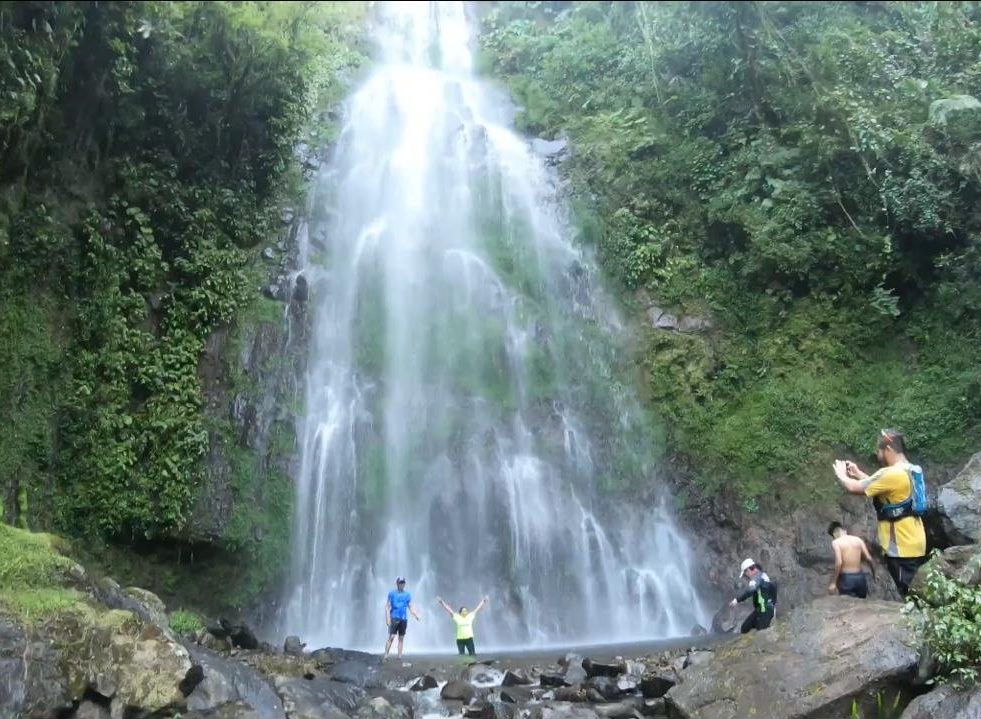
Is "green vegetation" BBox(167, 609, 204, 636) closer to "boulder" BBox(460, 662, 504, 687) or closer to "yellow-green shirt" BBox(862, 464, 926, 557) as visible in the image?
"boulder" BBox(460, 662, 504, 687)

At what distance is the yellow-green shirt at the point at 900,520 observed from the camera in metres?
6.41

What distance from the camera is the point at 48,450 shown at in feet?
39.5

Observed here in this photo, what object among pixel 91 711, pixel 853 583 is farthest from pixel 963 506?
pixel 91 711

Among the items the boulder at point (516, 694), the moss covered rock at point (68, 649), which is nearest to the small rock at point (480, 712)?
the boulder at point (516, 694)

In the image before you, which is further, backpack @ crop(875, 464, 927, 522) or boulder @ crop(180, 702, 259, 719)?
boulder @ crop(180, 702, 259, 719)

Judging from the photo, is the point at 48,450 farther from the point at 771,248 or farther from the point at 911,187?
the point at 911,187

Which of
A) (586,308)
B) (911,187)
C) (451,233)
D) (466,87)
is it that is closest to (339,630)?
(586,308)

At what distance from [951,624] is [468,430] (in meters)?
9.31

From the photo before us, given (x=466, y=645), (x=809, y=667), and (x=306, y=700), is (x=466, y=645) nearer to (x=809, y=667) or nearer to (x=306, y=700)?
(x=306, y=700)

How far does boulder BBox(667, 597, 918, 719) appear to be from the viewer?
5816 millimetres

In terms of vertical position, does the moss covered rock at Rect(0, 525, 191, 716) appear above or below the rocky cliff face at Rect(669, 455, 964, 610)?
below

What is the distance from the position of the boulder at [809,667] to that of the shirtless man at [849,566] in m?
0.86

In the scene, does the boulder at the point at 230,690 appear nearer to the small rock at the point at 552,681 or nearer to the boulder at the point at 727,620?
the small rock at the point at 552,681

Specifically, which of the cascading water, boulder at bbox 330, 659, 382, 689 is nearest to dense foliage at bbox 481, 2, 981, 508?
the cascading water
